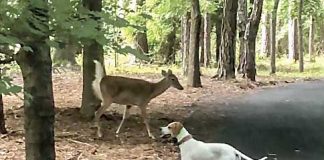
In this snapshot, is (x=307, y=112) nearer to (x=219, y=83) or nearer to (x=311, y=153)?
(x=311, y=153)

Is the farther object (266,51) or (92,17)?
(266,51)

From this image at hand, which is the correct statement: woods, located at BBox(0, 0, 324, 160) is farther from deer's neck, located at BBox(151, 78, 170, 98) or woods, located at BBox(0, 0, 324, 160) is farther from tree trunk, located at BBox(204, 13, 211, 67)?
deer's neck, located at BBox(151, 78, 170, 98)

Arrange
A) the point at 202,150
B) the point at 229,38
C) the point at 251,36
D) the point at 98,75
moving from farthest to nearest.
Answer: the point at 251,36
the point at 229,38
the point at 98,75
the point at 202,150

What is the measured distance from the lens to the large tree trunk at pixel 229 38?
74.8 feet

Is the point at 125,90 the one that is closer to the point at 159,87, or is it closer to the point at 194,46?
the point at 159,87

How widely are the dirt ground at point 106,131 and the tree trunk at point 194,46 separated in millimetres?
1689

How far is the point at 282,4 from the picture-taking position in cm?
3912

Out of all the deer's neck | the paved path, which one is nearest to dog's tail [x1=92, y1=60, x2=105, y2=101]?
the deer's neck

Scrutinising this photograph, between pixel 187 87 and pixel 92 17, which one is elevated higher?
pixel 92 17

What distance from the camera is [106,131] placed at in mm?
11203

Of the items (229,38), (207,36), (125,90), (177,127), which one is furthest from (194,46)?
(207,36)

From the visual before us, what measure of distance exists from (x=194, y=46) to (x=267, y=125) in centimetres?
729

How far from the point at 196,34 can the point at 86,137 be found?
968cm

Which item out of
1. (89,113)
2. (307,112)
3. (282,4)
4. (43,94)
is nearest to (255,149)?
(89,113)
